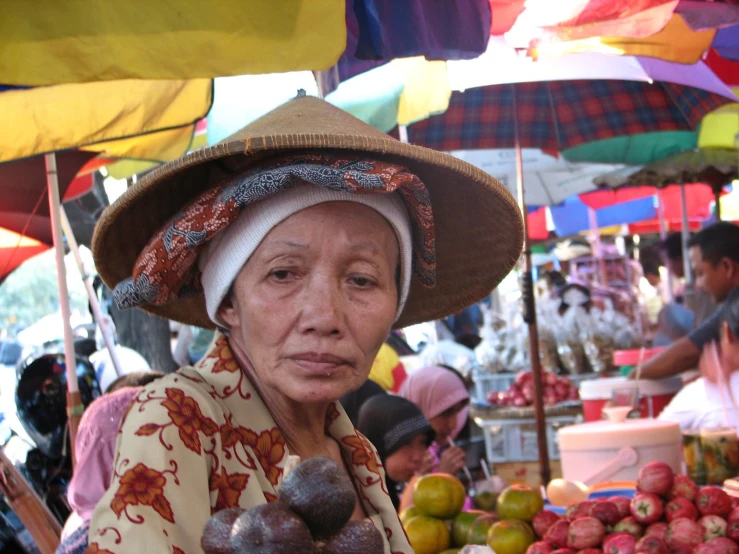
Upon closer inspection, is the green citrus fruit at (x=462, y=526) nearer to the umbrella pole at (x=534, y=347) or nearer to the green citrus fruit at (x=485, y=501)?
the green citrus fruit at (x=485, y=501)

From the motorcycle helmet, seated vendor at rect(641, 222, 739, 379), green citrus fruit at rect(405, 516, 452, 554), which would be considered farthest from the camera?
seated vendor at rect(641, 222, 739, 379)

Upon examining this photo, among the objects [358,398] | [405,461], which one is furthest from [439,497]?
[358,398]

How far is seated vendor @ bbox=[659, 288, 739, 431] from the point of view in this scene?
156 inches

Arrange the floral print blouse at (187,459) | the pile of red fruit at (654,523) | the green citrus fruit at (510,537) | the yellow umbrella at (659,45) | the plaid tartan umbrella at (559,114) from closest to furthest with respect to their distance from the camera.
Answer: the floral print blouse at (187,459), the pile of red fruit at (654,523), the green citrus fruit at (510,537), the yellow umbrella at (659,45), the plaid tartan umbrella at (559,114)

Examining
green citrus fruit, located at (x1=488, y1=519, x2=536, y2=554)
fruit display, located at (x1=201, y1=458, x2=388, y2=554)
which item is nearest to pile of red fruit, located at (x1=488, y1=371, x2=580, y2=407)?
green citrus fruit, located at (x1=488, y1=519, x2=536, y2=554)

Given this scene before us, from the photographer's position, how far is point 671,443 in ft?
10.4

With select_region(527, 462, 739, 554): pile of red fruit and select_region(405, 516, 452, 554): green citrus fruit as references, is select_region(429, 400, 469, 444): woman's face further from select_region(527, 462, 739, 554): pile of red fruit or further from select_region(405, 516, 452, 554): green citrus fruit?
select_region(527, 462, 739, 554): pile of red fruit

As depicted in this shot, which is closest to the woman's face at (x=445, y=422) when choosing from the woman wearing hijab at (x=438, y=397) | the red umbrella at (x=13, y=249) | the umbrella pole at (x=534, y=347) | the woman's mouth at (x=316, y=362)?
the woman wearing hijab at (x=438, y=397)

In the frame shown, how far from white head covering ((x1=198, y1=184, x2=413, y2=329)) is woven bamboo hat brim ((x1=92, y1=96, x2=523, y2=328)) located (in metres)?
0.08

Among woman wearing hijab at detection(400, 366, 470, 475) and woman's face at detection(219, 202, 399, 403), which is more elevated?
woman's face at detection(219, 202, 399, 403)

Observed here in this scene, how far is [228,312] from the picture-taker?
1.46m

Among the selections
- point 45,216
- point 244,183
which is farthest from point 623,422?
point 45,216

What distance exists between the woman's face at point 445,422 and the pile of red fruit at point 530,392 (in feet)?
2.89

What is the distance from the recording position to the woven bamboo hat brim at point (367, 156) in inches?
54.7
